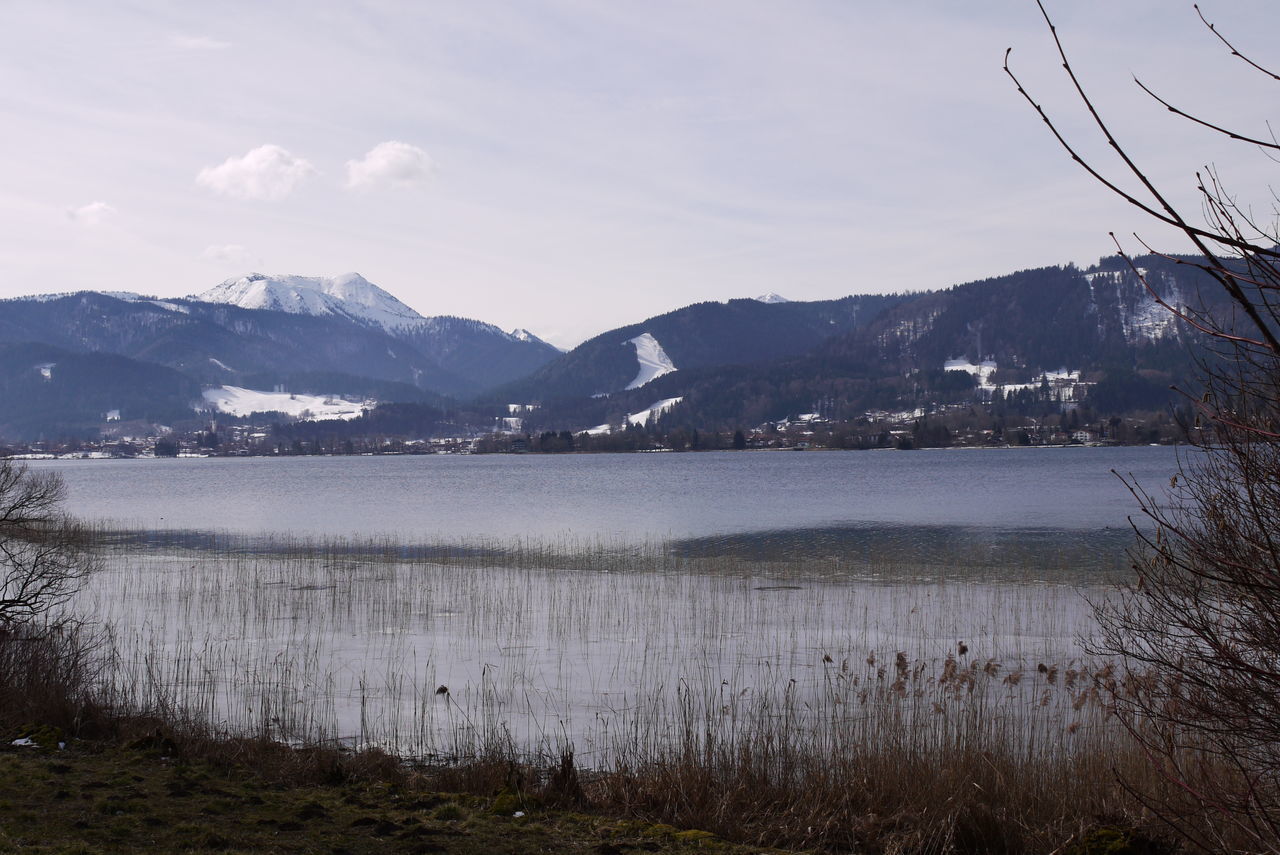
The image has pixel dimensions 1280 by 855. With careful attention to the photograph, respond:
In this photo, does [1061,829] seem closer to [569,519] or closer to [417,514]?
[569,519]

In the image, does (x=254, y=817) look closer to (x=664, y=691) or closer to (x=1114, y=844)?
(x=1114, y=844)

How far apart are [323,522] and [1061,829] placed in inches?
1926

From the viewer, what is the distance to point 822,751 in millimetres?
10625

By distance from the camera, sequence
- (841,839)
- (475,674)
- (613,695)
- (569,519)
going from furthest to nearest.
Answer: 1. (569,519)
2. (475,674)
3. (613,695)
4. (841,839)

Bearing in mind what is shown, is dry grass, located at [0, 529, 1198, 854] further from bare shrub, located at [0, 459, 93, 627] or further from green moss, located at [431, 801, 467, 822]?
bare shrub, located at [0, 459, 93, 627]

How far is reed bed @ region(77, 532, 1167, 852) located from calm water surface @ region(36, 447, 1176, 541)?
15093mm

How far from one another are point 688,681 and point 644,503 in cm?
4904

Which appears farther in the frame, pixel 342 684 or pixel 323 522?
pixel 323 522

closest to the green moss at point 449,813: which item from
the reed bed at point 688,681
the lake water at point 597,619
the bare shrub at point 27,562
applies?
the reed bed at point 688,681

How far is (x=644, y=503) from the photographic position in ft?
212

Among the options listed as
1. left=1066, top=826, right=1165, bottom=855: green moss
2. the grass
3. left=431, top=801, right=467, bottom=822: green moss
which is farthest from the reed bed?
left=431, top=801, right=467, bottom=822: green moss

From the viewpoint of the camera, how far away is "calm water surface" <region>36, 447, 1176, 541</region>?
47375 mm

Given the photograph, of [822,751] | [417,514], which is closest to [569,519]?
[417,514]

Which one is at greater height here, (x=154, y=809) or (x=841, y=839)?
(x=154, y=809)
